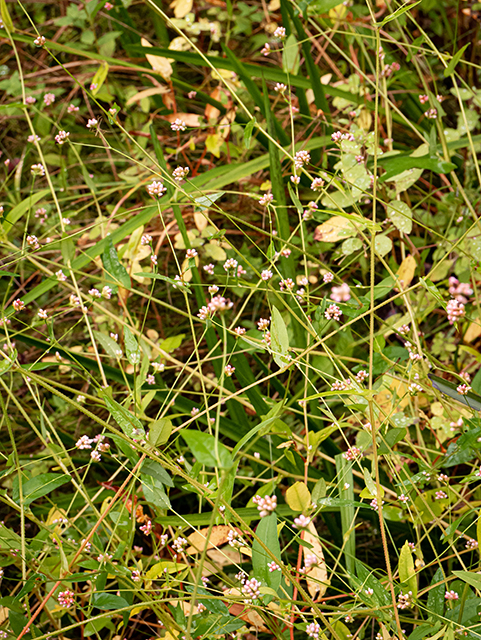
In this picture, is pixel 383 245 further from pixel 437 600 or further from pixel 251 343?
pixel 437 600

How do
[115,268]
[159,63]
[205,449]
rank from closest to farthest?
[205,449] < [115,268] < [159,63]

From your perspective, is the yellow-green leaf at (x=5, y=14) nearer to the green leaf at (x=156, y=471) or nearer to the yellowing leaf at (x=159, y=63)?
the yellowing leaf at (x=159, y=63)

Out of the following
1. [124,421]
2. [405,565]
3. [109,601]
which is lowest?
[109,601]

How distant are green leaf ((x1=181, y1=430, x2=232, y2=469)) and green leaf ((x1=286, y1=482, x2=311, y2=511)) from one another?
0.25 meters

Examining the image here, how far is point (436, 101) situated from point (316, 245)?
1.24ft

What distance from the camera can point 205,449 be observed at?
0.41m

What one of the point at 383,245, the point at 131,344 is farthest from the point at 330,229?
A: the point at 131,344

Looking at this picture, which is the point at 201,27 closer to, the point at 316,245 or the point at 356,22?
the point at 356,22

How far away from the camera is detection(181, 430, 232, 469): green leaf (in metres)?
0.40

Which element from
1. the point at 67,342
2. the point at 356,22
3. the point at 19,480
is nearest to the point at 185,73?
the point at 356,22

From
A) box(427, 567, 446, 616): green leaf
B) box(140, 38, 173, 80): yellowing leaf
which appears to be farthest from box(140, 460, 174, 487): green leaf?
box(140, 38, 173, 80): yellowing leaf

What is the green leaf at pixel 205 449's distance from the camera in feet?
1.31

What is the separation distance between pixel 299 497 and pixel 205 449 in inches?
11.2

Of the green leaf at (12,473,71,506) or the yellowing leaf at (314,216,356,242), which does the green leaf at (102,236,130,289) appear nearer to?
the green leaf at (12,473,71,506)
